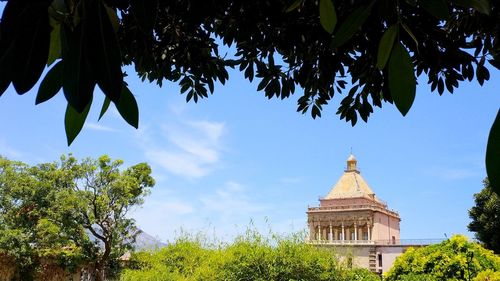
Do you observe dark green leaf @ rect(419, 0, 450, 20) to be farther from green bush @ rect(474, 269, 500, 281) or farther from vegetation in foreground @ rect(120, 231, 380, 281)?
vegetation in foreground @ rect(120, 231, 380, 281)

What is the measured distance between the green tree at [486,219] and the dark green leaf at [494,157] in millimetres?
17964

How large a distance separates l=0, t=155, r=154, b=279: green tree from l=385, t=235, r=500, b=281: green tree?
30.8ft

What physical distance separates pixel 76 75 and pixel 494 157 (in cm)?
26

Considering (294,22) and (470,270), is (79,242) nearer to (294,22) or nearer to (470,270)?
(470,270)

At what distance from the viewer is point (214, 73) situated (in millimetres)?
2584

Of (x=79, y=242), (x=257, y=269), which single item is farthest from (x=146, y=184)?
(x=257, y=269)

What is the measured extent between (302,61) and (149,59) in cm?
71

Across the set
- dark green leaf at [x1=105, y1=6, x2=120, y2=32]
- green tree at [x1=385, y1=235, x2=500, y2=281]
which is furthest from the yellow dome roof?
dark green leaf at [x1=105, y1=6, x2=120, y2=32]

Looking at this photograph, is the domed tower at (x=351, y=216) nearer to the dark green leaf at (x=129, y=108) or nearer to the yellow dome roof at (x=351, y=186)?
the yellow dome roof at (x=351, y=186)

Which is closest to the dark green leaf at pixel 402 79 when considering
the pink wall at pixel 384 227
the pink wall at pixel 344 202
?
the pink wall at pixel 384 227

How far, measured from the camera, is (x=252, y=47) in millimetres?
2402

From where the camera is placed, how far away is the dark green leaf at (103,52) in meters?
0.33

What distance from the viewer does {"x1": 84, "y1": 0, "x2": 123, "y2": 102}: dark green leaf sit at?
0.33 metres

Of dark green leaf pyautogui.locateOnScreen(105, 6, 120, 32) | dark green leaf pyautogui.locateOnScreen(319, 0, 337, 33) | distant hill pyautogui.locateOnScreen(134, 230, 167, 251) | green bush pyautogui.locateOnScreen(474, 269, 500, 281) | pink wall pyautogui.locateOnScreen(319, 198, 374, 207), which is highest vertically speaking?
pink wall pyautogui.locateOnScreen(319, 198, 374, 207)
